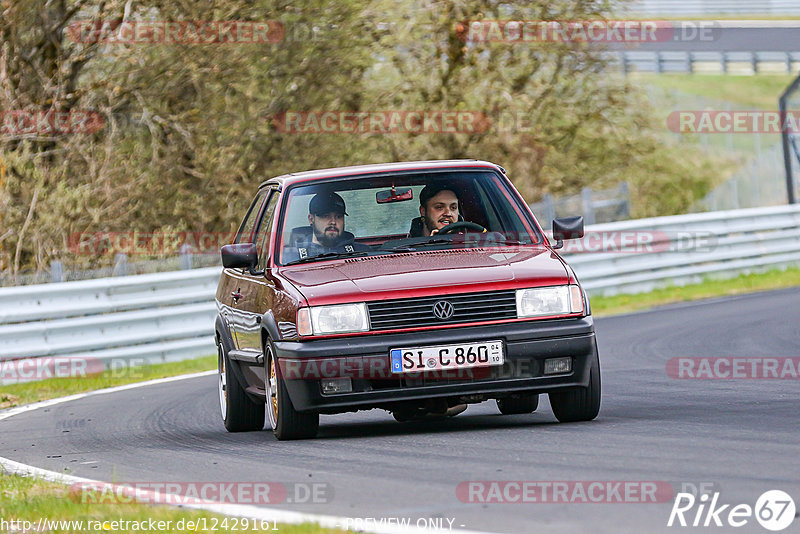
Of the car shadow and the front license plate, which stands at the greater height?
the front license plate

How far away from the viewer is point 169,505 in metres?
6.30

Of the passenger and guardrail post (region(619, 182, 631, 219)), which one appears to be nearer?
the passenger

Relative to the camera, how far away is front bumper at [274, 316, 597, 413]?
7.85 meters

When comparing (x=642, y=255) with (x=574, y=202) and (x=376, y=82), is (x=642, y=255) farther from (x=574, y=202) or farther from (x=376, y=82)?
(x=376, y=82)

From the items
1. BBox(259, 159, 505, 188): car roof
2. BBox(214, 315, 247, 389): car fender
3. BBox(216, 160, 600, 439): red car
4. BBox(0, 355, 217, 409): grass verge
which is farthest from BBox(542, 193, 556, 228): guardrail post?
BBox(216, 160, 600, 439): red car

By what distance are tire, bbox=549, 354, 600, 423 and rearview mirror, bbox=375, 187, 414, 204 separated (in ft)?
5.62

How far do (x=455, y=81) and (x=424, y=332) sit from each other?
A: 61.5 ft

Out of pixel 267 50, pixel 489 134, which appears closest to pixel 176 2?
pixel 267 50

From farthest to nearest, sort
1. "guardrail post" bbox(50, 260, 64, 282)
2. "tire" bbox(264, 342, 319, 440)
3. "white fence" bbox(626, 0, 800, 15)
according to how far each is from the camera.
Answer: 1. "white fence" bbox(626, 0, 800, 15)
2. "guardrail post" bbox(50, 260, 64, 282)
3. "tire" bbox(264, 342, 319, 440)

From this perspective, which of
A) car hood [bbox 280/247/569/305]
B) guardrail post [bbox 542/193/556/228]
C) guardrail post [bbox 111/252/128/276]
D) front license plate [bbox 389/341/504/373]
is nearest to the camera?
front license plate [bbox 389/341/504/373]

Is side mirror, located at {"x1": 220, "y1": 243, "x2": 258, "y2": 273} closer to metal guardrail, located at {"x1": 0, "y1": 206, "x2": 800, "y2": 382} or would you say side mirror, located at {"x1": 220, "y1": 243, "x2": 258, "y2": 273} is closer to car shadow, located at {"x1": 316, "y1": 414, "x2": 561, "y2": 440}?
car shadow, located at {"x1": 316, "y1": 414, "x2": 561, "y2": 440}

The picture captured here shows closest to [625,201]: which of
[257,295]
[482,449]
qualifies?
[257,295]

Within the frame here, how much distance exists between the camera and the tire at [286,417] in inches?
322

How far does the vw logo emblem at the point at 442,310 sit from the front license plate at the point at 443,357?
18 cm
